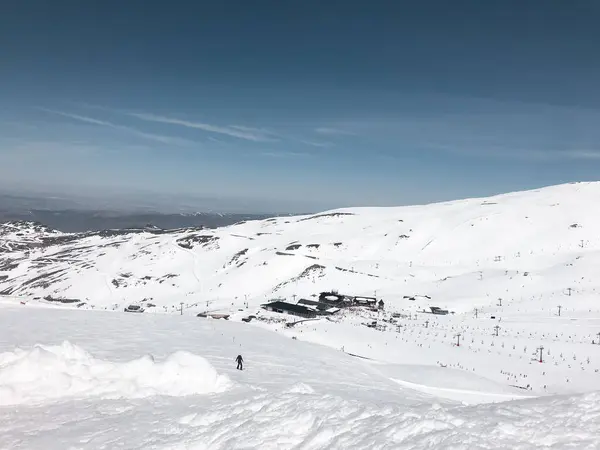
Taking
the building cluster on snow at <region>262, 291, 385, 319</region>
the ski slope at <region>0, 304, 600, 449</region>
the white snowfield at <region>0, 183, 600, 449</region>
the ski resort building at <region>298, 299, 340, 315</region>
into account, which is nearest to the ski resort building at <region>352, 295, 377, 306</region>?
the building cluster on snow at <region>262, 291, 385, 319</region>

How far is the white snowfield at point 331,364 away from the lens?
723 centimetres

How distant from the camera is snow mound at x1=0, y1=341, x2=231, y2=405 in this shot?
9423mm

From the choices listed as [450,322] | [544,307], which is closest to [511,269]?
[544,307]

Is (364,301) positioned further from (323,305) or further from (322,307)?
(322,307)

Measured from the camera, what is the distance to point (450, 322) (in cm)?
3622

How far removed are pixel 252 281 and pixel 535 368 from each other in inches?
1939

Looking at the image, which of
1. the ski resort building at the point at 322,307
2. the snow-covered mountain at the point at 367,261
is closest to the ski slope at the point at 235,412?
the ski resort building at the point at 322,307

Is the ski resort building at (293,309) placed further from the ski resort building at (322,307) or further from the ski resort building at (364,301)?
the ski resort building at (364,301)

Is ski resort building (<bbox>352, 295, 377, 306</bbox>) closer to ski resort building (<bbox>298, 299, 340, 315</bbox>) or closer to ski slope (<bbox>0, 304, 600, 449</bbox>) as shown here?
ski resort building (<bbox>298, 299, 340, 315</bbox>)

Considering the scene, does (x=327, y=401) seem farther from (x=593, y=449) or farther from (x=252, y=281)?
(x=252, y=281)

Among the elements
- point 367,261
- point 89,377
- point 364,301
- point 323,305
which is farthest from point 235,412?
point 367,261

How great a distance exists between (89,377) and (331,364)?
10179 mm

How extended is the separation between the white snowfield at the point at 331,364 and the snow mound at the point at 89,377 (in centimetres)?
4

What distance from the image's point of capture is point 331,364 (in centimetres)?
1762
